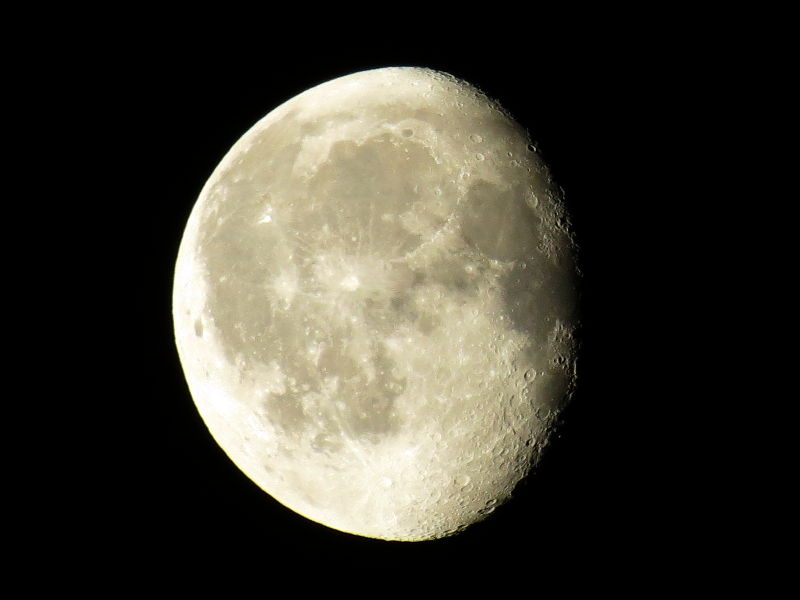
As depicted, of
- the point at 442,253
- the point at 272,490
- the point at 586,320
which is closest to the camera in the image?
the point at 442,253

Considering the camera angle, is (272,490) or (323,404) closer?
(323,404)

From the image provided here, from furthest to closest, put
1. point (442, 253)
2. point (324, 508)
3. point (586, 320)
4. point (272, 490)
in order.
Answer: point (272, 490) < point (324, 508) < point (586, 320) < point (442, 253)

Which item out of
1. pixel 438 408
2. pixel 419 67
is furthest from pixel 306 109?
pixel 438 408

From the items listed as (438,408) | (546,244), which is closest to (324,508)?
(438,408)

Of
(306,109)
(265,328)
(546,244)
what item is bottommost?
(265,328)

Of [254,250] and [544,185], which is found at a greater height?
[544,185]

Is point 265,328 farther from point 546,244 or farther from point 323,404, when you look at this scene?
point 546,244
